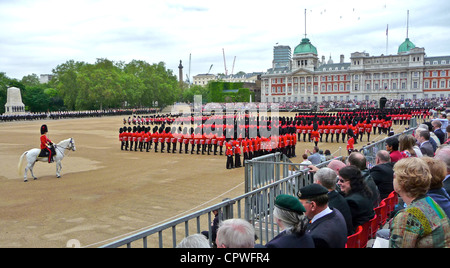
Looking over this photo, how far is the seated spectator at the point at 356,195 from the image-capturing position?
4.16 m

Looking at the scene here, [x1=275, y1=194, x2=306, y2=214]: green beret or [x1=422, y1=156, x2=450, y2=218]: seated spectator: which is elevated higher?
[x1=422, y1=156, x2=450, y2=218]: seated spectator

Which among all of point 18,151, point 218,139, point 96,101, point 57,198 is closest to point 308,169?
point 57,198

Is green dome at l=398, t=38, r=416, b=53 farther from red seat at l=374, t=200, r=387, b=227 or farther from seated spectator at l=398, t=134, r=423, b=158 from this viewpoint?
red seat at l=374, t=200, r=387, b=227

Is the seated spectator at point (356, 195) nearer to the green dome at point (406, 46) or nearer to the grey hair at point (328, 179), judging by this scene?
the grey hair at point (328, 179)

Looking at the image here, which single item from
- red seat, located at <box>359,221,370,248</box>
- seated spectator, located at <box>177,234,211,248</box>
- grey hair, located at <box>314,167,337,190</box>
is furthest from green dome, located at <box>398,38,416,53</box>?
seated spectator, located at <box>177,234,211,248</box>

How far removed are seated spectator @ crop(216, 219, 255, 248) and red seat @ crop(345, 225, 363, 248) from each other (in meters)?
1.63

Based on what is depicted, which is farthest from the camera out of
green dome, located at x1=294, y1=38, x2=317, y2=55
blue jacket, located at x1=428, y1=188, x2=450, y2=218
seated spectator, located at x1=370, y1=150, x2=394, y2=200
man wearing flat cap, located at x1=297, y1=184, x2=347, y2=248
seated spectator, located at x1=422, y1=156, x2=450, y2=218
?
green dome, located at x1=294, y1=38, x2=317, y2=55

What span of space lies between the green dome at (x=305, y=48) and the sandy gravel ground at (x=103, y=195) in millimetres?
89108

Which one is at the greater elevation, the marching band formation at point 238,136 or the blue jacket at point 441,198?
the blue jacket at point 441,198

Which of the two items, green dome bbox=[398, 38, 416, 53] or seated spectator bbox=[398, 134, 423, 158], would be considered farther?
green dome bbox=[398, 38, 416, 53]

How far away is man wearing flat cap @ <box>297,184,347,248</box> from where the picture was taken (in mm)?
3258

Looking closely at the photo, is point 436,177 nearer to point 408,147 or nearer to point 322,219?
point 322,219

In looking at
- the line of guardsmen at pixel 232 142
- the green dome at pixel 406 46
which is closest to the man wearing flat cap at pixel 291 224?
the line of guardsmen at pixel 232 142

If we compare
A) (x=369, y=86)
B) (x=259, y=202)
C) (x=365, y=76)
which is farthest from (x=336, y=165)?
(x=365, y=76)
